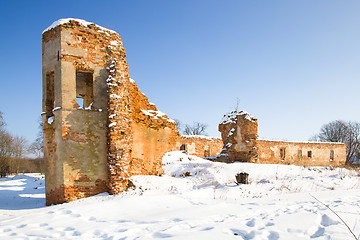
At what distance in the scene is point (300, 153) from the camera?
28453 mm

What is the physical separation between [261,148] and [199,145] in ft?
24.5

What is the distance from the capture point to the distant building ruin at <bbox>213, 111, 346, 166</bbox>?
1678 centimetres

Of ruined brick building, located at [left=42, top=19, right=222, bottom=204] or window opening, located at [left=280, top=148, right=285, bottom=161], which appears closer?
ruined brick building, located at [left=42, top=19, right=222, bottom=204]

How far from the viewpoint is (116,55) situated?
870 cm

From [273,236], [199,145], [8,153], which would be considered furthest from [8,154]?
[273,236]

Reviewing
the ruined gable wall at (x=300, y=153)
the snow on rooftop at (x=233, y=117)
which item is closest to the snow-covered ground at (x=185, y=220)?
the snow on rooftop at (x=233, y=117)

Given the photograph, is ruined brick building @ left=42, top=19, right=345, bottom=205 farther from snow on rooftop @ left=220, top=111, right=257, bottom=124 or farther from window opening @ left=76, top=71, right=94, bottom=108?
snow on rooftop @ left=220, top=111, right=257, bottom=124

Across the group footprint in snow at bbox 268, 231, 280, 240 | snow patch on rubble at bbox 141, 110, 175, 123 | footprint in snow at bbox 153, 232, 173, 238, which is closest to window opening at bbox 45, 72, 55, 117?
snow patch on rubble at bbox 141, 110, 175, 123

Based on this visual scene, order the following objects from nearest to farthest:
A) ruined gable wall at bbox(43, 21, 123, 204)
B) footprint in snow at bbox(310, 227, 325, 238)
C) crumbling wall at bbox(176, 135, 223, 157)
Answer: footprint in snow at bbox(310, 227, 325, 238) < ruined gable wall at bbox(43, 21, 123, 204) < crumbling wall at bbox(176, 135, 223, 157)

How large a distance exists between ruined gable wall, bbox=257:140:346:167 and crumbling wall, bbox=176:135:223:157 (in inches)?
195

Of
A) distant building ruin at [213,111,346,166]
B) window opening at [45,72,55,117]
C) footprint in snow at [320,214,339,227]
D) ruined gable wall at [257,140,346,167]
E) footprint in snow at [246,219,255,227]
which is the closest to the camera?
footprint in snow at [320,214,339,227]

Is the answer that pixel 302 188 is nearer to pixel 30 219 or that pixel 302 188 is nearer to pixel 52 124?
pixel 30 219

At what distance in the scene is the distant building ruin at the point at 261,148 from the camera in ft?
55.1

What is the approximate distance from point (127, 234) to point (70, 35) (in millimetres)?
7106
